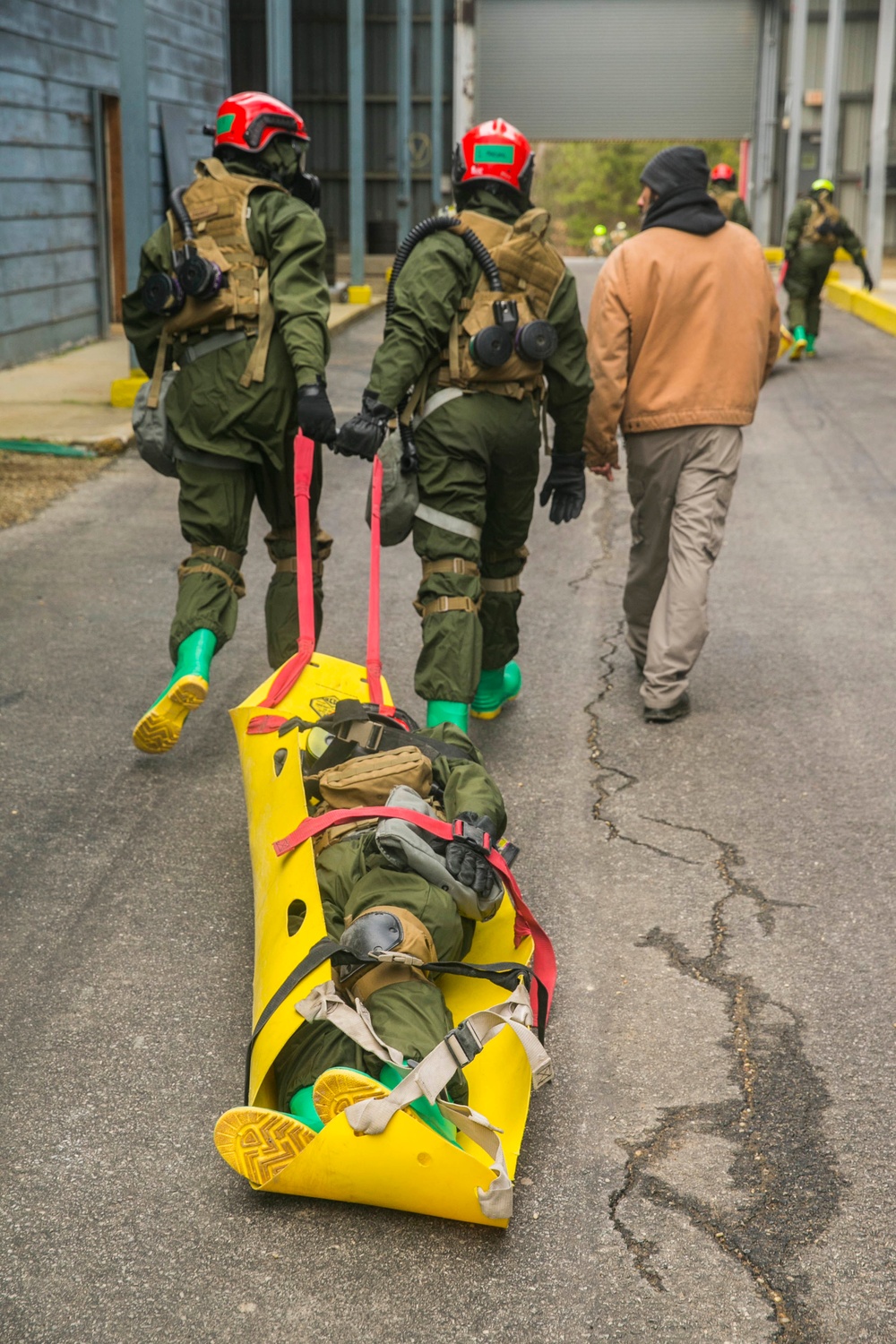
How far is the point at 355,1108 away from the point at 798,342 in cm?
1489

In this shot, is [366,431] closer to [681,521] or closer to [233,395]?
[233,395]

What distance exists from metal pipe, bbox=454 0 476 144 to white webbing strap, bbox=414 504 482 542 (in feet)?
89.1

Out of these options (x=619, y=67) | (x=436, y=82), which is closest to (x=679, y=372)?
(x=436, y=82)

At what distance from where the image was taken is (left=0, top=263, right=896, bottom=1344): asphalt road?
2617 mm

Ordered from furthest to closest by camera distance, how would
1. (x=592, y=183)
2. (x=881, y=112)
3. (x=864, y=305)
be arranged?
(x=592, y=183) < (x=864, y=305) < (x=881, y=112)

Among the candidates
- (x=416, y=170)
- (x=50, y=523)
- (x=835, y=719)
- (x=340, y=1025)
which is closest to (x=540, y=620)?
(x=835, y=719)

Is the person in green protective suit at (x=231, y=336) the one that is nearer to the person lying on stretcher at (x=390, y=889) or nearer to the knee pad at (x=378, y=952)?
the person lying on stretcher at (x=390, y=889)

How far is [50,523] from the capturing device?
8.77m

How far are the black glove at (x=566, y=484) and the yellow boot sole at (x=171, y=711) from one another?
1.55 metres

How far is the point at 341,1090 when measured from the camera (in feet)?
8.73

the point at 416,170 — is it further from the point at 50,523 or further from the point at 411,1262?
the point at 411,1262

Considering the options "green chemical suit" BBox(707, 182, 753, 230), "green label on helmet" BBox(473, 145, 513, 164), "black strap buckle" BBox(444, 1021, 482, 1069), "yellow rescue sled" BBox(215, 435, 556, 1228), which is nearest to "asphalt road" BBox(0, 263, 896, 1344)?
"yellow rescue sled" BBox(215, 435, 556, 1228)

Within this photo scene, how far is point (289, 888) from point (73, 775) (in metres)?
2.03

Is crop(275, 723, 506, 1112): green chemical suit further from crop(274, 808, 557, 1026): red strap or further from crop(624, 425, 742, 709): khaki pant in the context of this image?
crop(624, 425, 742, 709): khaki pant
